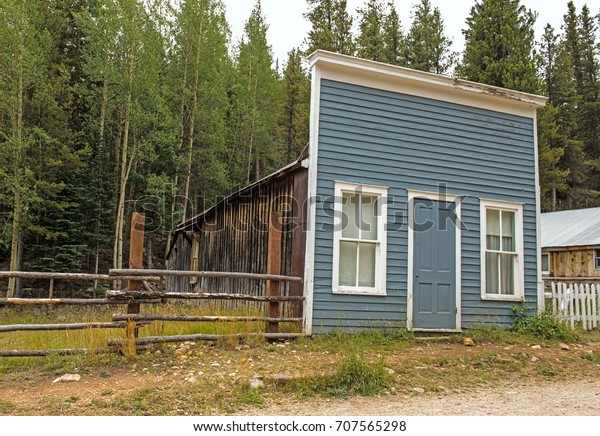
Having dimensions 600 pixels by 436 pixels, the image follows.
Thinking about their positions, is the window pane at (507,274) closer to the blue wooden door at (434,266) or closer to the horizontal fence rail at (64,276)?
the blue wooden door at (434,266)

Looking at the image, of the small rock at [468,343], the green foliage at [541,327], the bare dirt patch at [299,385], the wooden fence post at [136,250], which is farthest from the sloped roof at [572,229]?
the wooden fence post at [136,250]

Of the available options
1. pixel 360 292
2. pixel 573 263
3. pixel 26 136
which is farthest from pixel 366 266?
pixel 26 136

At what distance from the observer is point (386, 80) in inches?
374

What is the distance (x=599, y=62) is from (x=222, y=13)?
107 feet

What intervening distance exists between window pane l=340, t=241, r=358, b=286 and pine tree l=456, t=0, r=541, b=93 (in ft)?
72.7

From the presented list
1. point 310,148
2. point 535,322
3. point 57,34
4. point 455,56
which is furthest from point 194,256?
point 455,56

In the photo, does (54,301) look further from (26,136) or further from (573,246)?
(573,246)

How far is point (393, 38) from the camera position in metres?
35.2

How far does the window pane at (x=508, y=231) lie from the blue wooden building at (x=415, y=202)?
0.02m

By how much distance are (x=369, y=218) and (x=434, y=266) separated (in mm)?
1645

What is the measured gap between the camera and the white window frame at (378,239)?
8.77 m

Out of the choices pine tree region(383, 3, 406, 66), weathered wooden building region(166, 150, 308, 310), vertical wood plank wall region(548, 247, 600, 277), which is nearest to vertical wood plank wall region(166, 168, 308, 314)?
weathered wooden building region(166, 150, 308, 310)

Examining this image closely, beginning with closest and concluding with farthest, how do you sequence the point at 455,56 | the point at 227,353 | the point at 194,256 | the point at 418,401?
the point at 418,401
the point at 227,353
the point at 194,256
the point at 455,56
